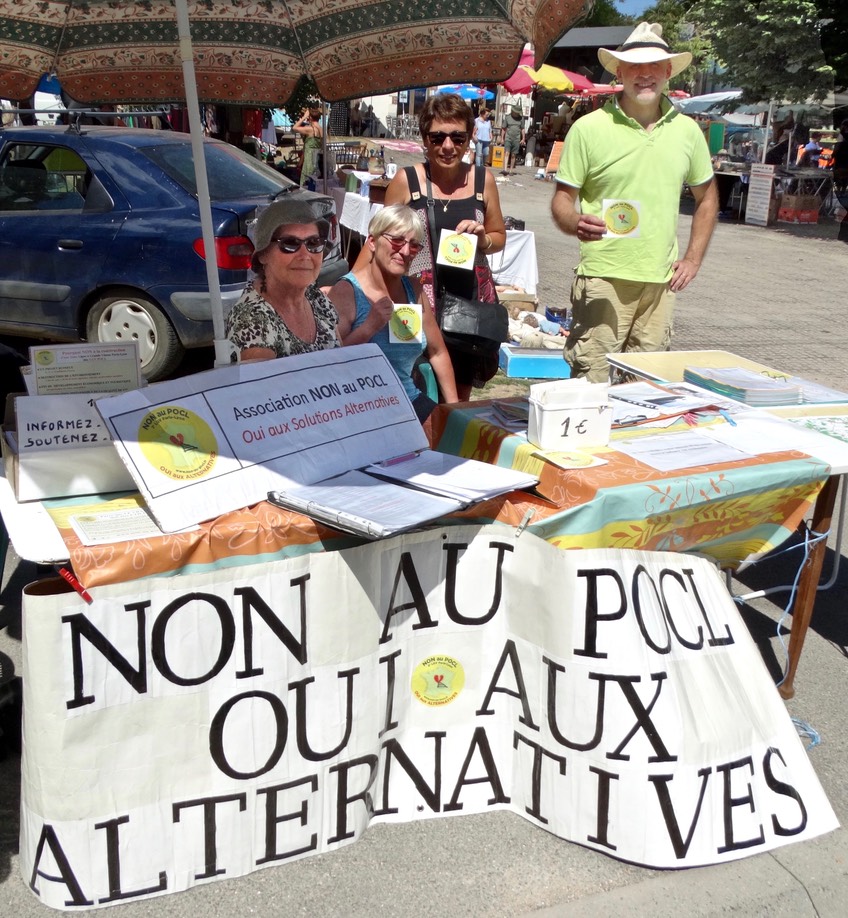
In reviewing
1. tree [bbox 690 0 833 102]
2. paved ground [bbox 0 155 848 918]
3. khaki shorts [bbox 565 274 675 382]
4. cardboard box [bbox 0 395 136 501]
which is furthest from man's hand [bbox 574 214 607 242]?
tree [bbox 690 0 833 102]

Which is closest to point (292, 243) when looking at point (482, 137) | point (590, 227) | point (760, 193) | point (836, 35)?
Answer: point (590, 227)

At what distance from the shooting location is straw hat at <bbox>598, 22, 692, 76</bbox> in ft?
13.6

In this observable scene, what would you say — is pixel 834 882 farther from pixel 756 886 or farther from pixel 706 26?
pixel 706 26

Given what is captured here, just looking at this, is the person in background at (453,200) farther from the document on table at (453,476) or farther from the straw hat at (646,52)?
the document on table at (453,476)

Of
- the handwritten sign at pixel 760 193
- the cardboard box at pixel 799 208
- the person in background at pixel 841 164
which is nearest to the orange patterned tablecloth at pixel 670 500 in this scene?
the handwritten sign at pixel 760 193

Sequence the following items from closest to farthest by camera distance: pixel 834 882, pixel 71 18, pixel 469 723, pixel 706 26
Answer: pixel 834 882
pixel 469 723
pixel 71 18
pixel 706 26

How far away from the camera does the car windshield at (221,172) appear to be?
679 centimetres

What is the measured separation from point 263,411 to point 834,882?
1.93 metres

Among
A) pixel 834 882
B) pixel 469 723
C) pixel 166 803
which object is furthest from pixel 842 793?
pixel 166 803

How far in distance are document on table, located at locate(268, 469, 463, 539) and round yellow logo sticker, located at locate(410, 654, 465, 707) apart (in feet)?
1.70

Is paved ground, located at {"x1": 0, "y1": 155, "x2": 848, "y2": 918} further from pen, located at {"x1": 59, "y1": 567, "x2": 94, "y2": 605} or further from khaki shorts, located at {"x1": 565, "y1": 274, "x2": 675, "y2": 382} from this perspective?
khaki shorts, located at {"x1": 565, "y1": 274, "x2": 675, "y2": 382}

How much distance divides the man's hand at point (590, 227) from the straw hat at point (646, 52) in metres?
0.66

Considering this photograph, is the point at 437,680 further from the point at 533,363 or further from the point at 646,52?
the point at 533,363

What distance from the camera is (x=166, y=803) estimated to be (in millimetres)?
2377
